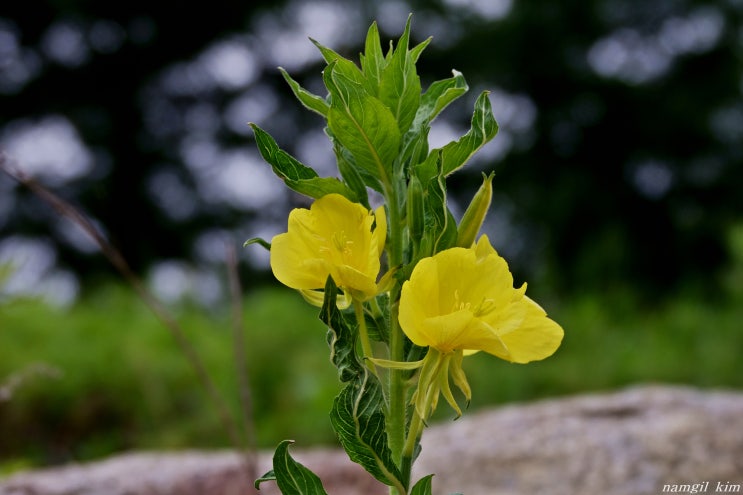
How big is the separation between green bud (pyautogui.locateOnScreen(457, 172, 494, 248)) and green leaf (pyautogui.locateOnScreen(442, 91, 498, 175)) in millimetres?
40

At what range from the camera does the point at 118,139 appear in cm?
848

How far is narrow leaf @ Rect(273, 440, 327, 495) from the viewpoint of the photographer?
0.74 m

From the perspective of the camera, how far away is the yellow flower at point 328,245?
71 centimetres

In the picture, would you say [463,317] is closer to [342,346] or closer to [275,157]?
[342,346]

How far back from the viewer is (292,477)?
751 mm

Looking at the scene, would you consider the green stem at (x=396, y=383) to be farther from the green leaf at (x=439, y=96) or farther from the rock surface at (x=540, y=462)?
the rock surface at (x=540, y=462)

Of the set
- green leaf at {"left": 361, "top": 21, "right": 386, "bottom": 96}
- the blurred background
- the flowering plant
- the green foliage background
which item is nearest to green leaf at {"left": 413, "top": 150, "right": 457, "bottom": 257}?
the flowering plant

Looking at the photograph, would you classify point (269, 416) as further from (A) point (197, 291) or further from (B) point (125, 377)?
(A) point (197, 291)

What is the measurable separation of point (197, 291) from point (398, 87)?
427 centimetres

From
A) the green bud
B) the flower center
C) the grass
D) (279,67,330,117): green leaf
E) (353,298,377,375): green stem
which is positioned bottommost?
the flower center

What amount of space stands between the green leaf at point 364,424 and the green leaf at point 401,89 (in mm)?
245

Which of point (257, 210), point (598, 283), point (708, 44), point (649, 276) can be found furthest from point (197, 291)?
point (708, 44)

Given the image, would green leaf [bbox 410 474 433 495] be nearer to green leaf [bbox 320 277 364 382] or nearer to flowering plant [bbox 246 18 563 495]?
flowering plant [bbox 246 18 563 495]

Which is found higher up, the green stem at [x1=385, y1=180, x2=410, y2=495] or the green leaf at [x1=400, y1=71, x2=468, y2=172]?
the green leaf at [x1=400, y1=71, x2=468, y2=172]
